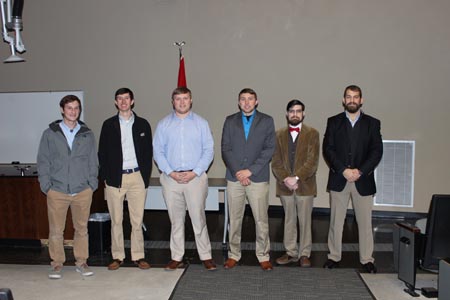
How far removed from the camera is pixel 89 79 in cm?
664

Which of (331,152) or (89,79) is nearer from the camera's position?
(331,152)

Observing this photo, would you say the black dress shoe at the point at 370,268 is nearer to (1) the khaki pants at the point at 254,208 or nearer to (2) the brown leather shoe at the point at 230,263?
(1) the khaki pants at the point at 254,208

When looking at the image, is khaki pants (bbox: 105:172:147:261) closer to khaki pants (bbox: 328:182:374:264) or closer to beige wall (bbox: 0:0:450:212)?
khaki pants (bbox: 328:182:374:264)

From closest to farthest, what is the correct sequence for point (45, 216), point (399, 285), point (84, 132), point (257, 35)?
point (399, 285) → point (84, 132) → point (45, 216) → point (257, 35)

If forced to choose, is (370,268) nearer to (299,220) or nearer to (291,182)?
(299,220)

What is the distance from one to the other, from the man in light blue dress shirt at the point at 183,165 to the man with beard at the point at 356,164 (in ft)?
3.86

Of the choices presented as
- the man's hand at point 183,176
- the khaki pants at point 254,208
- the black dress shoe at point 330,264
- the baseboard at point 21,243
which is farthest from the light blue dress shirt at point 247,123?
the baseboard at point 21,243

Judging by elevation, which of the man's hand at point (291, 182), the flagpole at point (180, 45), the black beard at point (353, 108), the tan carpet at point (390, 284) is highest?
the flagpole at point (180, 45)

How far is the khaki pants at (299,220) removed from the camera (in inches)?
155

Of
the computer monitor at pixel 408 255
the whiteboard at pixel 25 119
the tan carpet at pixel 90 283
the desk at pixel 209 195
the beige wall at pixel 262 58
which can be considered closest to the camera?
the computer monitor at pixel 408 255

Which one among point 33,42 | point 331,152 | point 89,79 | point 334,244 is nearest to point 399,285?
point 334,244

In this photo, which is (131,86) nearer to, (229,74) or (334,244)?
(229,74)

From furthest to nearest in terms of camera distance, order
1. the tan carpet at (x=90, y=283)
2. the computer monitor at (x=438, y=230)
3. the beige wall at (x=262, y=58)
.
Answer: the beige wall at (x=262, y=58) → the tan carpet at (x=90, y=283) → the computer monitor at (x=438, y=230)

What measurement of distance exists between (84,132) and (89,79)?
303 cm
